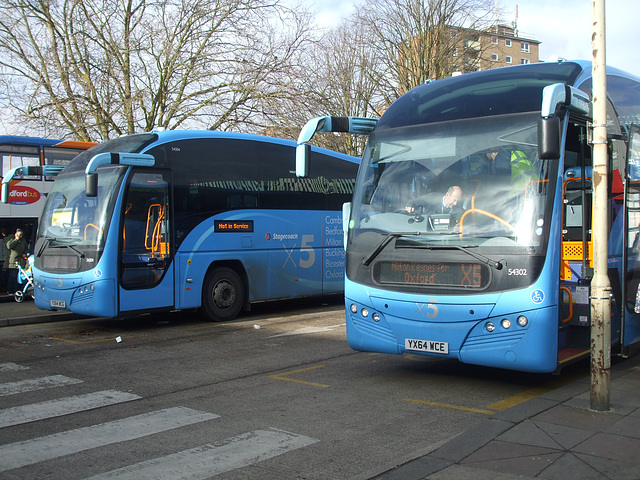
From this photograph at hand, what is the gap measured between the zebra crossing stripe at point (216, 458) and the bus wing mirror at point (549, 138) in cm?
332

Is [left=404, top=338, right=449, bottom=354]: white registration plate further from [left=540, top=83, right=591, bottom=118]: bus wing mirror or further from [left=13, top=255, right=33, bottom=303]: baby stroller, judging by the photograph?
[left=13, top=255, right=33, bottom=303]: baby stroller

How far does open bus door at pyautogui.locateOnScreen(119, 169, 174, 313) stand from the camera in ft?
38.7

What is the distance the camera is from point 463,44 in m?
32.9

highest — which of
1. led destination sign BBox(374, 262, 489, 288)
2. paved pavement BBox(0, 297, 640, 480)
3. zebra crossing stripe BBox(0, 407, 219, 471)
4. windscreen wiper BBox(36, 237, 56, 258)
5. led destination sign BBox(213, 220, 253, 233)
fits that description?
led destination sign BBox(213, 220, 253, 233)

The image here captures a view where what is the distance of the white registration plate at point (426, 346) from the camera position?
6.92 m

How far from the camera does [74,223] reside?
12.2 metres

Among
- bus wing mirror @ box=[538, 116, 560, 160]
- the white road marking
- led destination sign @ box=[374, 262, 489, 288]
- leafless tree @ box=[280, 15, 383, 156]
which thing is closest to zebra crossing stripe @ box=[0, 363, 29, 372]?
the white road marking

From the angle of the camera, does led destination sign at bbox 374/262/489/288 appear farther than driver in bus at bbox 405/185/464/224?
No

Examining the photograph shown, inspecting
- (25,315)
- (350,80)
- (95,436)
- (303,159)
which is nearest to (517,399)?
(303,159)

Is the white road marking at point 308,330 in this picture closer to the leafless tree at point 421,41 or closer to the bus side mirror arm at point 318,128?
the bus side mirror arm at point 318,128

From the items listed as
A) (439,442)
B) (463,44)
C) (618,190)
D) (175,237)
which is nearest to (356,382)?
(439,442)

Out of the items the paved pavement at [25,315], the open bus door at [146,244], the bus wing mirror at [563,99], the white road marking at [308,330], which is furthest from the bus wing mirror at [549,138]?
the paved pavement at [25,315]

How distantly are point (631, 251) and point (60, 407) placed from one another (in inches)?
262

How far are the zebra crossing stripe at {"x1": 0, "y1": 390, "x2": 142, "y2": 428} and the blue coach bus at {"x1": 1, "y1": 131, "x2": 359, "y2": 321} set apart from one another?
4437 millimetres
